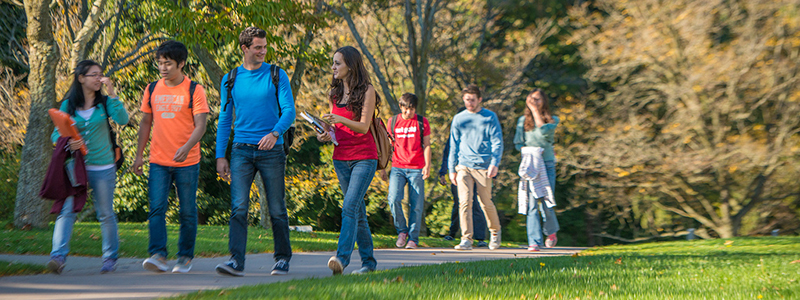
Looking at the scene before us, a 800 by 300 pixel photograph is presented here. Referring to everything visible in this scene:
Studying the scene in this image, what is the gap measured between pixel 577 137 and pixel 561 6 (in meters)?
5.68

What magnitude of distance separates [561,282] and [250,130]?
8.38ft

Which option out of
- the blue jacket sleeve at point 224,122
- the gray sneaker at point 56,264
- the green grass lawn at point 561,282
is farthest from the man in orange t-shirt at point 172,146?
the green grass lawn at point 561,282

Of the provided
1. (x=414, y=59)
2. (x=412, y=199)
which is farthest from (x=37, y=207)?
(x=414, y=59)

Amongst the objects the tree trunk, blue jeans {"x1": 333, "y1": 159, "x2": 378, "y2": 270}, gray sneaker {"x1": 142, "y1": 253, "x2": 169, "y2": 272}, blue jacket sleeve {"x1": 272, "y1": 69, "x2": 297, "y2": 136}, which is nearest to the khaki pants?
blue jeans {"x1": 333, "y1": 159, "x2": 378, "y2": 270}

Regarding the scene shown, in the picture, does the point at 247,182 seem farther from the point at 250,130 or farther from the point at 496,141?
the point at 496,141

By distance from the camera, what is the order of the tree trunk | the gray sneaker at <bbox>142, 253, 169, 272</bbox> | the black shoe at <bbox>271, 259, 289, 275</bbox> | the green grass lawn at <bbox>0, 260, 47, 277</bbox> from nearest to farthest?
1. the green grass lawn at <bbox>0, 260, 47, 277</bbox>
2. the gray sneaker at <bbox>142, 253, 169, 272</bbox>
3. the black shoe at <bbox>271, 259, 289, 275</bbox>
4. the tree trunk

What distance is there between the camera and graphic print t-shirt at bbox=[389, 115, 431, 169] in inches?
341

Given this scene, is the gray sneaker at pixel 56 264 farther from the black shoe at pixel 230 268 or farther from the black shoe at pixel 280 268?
the black shoe at pixel 280 268

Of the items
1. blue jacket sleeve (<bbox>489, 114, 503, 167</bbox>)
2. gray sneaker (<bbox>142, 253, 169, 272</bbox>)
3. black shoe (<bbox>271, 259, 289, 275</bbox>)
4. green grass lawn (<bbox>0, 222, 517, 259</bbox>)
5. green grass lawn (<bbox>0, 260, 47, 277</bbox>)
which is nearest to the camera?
green grass lawn (<bbox>0, 260, 47, 277</bbox>)

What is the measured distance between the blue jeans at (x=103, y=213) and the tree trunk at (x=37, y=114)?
501 cm

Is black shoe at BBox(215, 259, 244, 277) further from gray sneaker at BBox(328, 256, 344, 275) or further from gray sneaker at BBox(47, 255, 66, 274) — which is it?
gray sneaker at BBox(47, 255, 66, 274)

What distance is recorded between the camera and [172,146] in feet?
17.5

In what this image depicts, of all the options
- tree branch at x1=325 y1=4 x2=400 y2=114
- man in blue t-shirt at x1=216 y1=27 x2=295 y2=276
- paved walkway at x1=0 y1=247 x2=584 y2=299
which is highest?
tree branch at x1=325 y1=4 x2=400 y2=114

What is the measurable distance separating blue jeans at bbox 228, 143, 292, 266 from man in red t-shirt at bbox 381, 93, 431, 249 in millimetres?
3412
